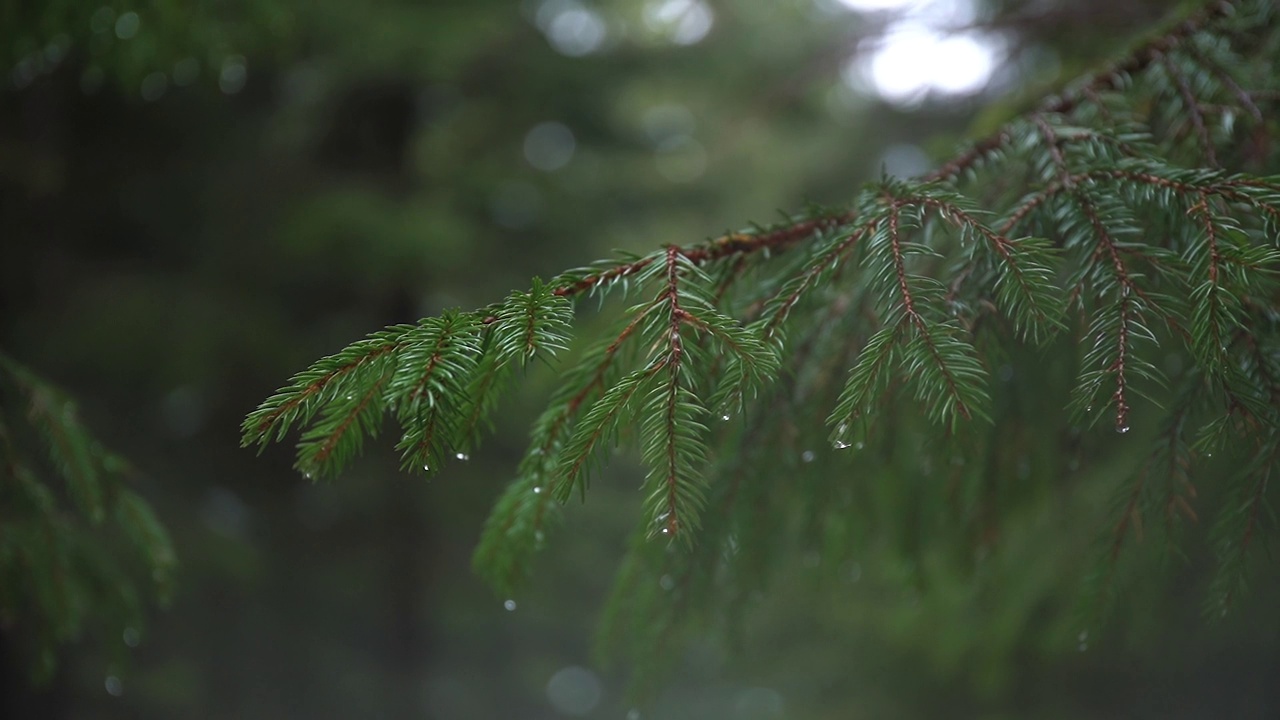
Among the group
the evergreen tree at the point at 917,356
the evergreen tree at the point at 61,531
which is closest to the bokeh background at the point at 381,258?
the evergreen tree at the point at 917,356

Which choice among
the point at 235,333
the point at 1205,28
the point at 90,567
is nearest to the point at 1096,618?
the point at 1205,28

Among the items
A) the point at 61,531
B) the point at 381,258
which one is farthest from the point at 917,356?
the point at 381,258

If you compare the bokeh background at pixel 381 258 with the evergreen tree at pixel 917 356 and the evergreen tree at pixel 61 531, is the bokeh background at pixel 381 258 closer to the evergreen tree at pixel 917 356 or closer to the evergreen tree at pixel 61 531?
the evergreen tree at pixel 917 356

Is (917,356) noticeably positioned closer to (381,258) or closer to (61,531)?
(61,531)

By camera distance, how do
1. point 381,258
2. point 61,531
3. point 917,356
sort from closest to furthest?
point 917,356, point 61,531, point 381,258

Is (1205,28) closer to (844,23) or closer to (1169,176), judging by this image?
(1169,176)

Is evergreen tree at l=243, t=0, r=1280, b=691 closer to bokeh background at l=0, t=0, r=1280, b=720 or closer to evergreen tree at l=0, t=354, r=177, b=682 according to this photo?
evergreen tree at l=0, t=354, r=177, b=682
